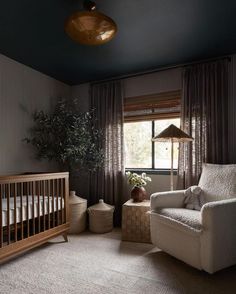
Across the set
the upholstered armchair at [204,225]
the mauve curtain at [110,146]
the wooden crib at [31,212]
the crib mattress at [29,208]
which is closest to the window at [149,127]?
the mauve curtain at [110,146]

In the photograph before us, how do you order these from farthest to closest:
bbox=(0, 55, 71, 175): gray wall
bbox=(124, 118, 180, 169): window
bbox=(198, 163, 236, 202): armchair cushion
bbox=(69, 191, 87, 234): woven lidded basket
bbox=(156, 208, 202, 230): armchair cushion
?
1. bbox=(124, 118, 180, 169): window
2. bbox=(69, 191, 87, 234): woven lidded basket
3. bbox=(0, 55, 71, 175): gray wall
4. bbox=(198, 163, 236, 202): armchair cushion
5. bbox=(156, 208, 202, 230): armchair cushion

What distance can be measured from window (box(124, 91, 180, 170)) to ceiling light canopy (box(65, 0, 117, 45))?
Answer: 1.53m

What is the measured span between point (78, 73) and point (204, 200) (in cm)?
247

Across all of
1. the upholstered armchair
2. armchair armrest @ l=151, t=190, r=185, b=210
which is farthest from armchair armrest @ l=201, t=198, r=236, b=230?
armchair armrest @ l=151, t=190, r=185, b=210

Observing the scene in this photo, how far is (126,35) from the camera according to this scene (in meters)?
2.49

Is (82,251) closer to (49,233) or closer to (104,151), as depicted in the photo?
(49,233)

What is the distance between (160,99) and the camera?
3354mm

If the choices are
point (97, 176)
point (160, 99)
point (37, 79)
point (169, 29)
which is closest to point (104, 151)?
point (97, 176)

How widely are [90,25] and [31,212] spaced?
5.93 feet

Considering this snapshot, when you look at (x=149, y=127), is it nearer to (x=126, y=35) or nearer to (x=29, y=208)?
(x=126, y=35)

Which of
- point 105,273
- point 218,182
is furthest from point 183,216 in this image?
point 105,273

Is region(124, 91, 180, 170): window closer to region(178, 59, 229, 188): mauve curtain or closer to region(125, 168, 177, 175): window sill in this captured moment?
region(125, 168, 177, 175): window sill

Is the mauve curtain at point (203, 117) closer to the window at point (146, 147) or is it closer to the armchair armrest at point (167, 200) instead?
the window at point (146, 147)

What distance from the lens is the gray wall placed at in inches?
117
